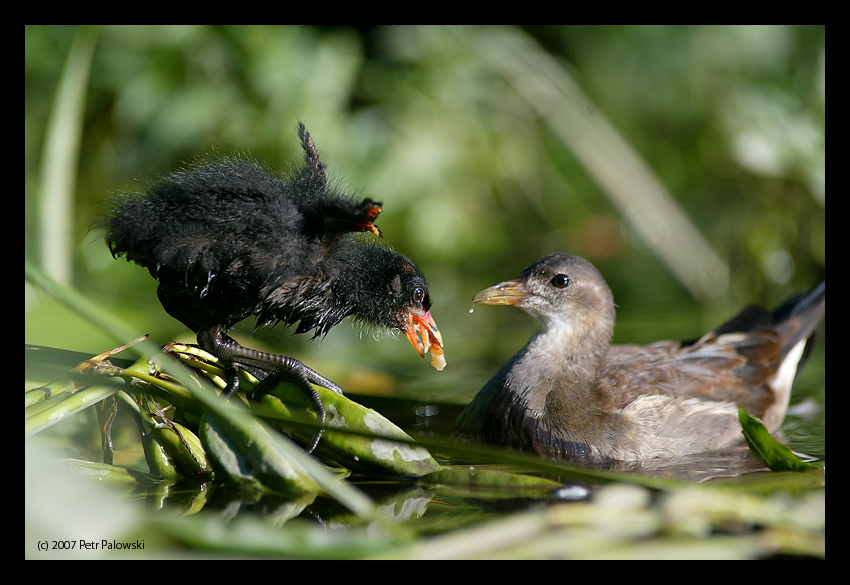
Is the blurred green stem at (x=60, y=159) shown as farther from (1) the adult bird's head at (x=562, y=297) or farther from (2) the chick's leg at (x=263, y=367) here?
(1) the adult bird's head at (x=562, y=297)

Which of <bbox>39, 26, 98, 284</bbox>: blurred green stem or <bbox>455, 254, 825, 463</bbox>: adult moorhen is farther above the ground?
<bbox>39, 26, 98, 284</bbox>: blurred green stem

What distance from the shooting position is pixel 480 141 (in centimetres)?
633

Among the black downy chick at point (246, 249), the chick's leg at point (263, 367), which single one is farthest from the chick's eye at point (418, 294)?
the chick's leg at point (263, 367)

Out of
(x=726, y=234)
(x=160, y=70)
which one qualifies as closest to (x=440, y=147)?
(x=160, y=70)

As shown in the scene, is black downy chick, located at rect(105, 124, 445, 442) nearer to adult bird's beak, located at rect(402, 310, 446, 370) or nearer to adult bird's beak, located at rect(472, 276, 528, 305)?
adult bird's beak, located at rect(402, 310, 446, 370)

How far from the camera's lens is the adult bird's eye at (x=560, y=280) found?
12.7 ft

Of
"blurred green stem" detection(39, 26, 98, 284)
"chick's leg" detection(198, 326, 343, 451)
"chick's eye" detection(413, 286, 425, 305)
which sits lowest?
"chick's leg" detection(198, 326, 343, 451)

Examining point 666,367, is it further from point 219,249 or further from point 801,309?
point 219,249

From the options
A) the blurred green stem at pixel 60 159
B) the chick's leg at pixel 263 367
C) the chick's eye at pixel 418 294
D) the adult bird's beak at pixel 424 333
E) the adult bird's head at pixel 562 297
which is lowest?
the chick's leg at pixel 263 367

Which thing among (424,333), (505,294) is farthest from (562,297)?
(424,333)

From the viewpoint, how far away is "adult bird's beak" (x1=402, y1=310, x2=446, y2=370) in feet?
10.5

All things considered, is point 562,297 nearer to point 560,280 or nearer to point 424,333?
point 560,280

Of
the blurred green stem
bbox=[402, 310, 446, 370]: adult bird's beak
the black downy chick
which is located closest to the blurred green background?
the blurred green stem

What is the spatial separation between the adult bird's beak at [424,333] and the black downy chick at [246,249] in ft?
0.87
